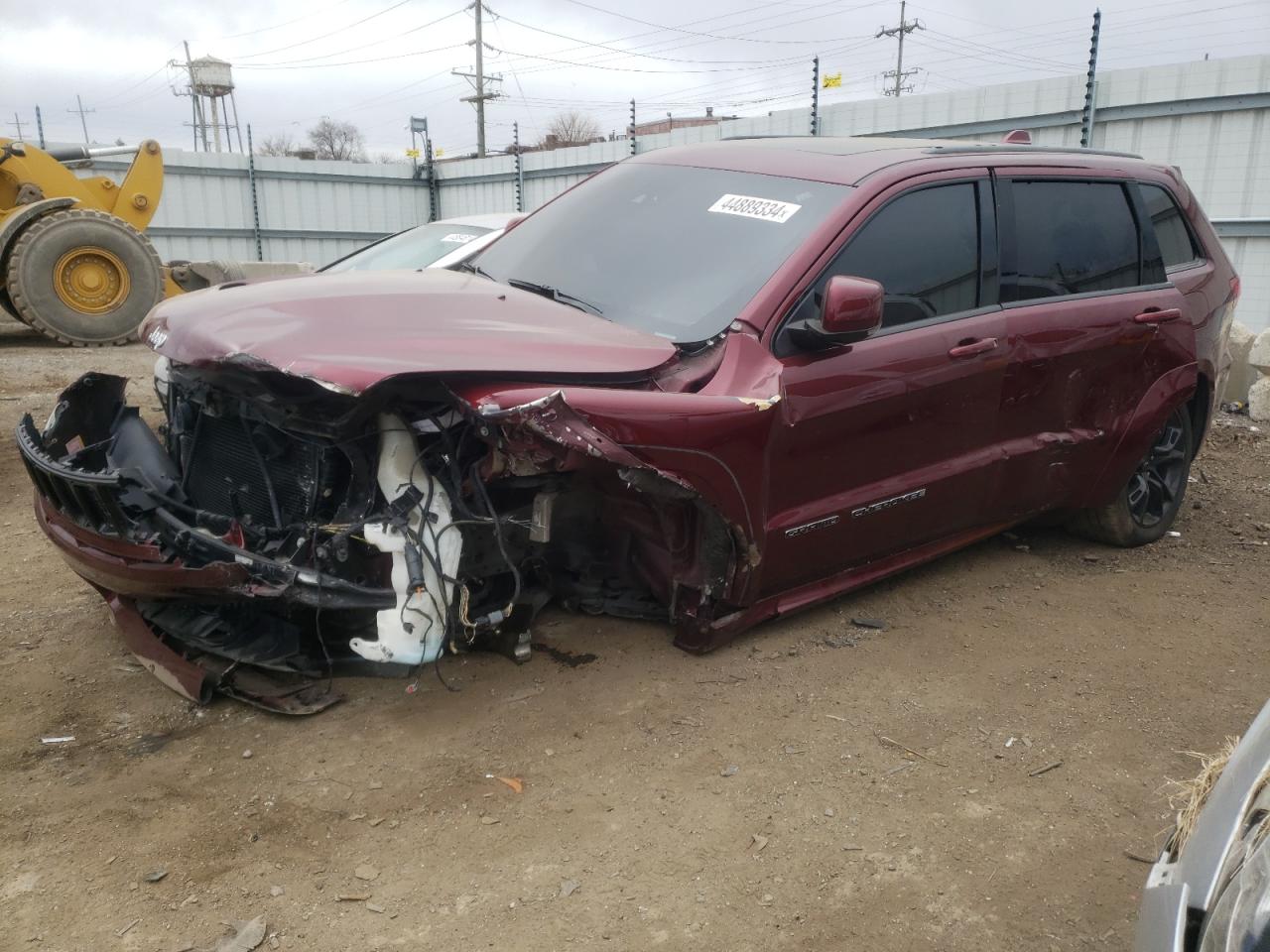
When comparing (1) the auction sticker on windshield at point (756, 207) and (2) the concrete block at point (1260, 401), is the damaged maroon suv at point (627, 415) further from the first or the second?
(2) the concrete block at point (1260, 401)

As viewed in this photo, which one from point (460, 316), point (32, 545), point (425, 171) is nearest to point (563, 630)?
point (460, 316)

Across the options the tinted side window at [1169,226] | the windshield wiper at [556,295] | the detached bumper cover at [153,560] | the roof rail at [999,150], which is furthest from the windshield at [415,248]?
the tinted side window at [1169,226]

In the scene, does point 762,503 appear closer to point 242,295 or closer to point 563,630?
point 563,630

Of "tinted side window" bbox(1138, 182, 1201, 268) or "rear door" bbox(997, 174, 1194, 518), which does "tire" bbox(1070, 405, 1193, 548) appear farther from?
"tinted side window" bbox(1138, 182, 1201, 268)

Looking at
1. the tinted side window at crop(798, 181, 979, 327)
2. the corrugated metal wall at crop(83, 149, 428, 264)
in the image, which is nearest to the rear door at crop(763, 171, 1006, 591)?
the tinted side window at crop(798, 181, 979, 327)

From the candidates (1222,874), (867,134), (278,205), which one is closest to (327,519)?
(1222,874)

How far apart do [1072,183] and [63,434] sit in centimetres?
404

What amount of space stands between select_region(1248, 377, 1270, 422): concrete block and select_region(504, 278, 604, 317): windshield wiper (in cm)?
643

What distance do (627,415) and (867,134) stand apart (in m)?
9.45

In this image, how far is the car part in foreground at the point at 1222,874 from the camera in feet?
4.80

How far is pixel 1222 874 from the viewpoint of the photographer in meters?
1.59

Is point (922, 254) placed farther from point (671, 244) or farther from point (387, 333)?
point (387, 333)

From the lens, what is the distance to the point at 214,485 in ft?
11.0

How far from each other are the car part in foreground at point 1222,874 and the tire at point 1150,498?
3.28 metres
